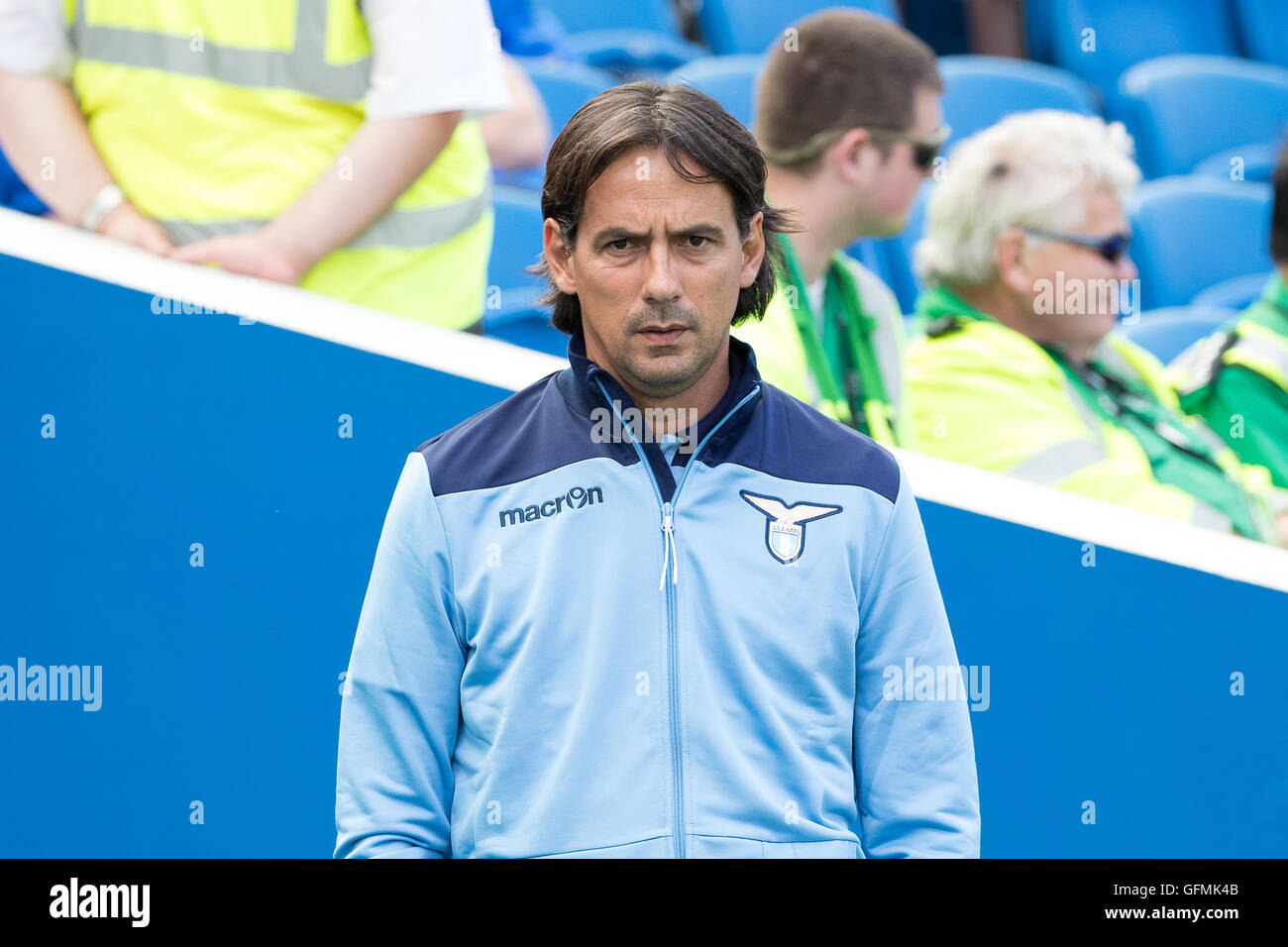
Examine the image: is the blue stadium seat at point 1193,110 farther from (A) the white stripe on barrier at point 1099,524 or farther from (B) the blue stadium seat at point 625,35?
(A) the white stripe on barrier at point 1099,524

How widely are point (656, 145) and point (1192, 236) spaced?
3.20 metres

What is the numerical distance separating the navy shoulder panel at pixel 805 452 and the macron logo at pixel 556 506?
0.11 meters

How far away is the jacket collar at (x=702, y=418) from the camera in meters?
1.48

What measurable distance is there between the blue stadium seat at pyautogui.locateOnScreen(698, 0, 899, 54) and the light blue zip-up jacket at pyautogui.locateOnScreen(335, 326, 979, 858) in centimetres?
348

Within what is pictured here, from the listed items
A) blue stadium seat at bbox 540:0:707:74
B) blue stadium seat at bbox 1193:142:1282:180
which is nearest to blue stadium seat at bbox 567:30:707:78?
blue stadium seat at bbox 540:0:707:74

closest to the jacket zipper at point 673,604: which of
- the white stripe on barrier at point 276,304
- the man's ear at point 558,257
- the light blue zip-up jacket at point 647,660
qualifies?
the light blue zip-up jacket at point 647,660

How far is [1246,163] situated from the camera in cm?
479

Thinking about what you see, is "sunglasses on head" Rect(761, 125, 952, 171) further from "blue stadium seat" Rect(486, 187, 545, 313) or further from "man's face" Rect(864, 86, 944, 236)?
"blue stadium seat" Rect(486, 187, 545, 313)

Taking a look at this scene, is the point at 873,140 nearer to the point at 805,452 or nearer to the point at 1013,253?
the point at 1013,253

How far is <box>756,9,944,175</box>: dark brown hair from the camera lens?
2.81 metres

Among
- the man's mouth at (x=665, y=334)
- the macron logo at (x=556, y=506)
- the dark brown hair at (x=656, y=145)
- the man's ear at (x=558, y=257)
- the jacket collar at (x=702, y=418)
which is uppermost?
the dark brown hair at (x=656, y=145)

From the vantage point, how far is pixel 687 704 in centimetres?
140
